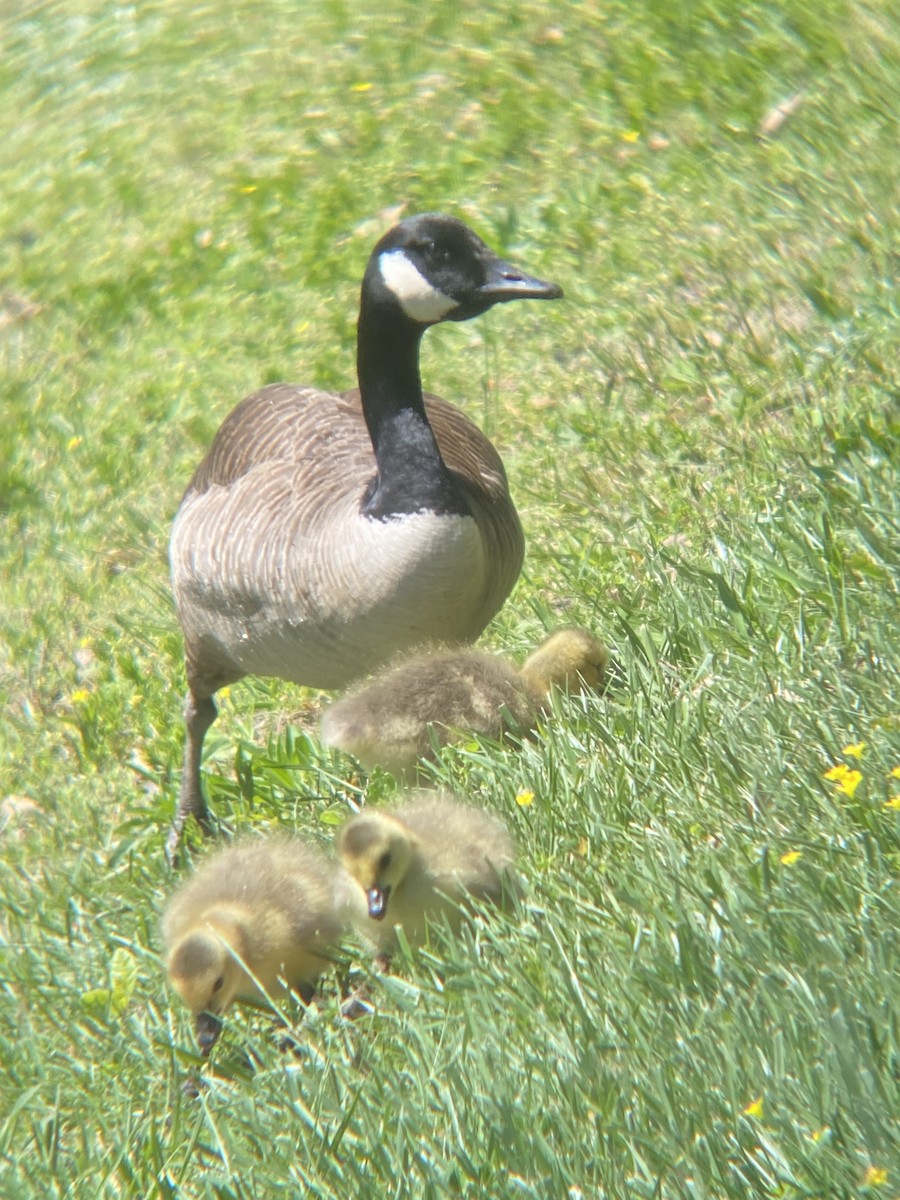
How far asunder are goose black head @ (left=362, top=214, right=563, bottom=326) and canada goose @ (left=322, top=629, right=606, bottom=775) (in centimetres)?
102

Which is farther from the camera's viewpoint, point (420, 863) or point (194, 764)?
point (194, 764)

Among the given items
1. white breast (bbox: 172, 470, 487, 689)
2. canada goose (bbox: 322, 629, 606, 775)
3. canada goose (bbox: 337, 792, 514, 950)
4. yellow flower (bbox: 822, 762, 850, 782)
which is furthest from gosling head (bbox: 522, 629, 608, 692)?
yellow flower (bbox: 822, 762, 850, 782)

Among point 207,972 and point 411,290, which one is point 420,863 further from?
point 411,290

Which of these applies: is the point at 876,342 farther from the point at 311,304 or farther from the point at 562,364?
the point at 311,304

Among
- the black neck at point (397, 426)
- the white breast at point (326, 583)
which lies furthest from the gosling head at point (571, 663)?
the black neck at point (397, 426)

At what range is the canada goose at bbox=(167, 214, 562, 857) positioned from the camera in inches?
171

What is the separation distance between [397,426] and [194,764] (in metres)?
1.43

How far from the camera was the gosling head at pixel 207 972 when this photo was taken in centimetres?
330

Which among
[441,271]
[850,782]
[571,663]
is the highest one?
[441,271]

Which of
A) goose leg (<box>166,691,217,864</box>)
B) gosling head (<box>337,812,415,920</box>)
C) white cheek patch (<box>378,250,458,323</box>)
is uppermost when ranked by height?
white cheek patch (<box>378,250,458,323</box>)

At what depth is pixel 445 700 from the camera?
4027mm

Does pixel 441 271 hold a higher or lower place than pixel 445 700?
higher

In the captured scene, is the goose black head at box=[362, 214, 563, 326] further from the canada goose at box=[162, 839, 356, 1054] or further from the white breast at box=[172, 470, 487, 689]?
the canada goose at box=[162, 839, 356, 1054]

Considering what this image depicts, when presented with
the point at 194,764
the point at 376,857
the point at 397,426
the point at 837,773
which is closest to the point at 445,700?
the point at 376,857
